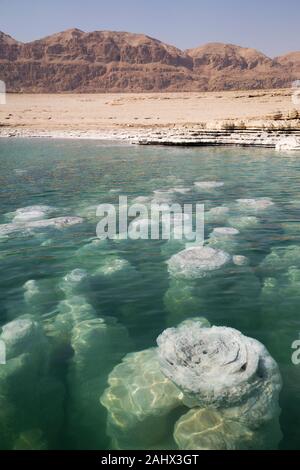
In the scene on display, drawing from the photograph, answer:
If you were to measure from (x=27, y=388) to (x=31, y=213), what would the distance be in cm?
645

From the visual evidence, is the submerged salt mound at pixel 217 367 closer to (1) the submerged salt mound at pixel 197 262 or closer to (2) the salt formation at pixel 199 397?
(2) the salt formation at pixel 199 397

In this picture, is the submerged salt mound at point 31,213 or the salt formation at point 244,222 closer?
the salt formation at point 244,222

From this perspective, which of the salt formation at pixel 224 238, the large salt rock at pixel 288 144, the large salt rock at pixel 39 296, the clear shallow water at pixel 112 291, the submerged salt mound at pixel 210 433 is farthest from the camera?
the large salt rock at pixel 288 144

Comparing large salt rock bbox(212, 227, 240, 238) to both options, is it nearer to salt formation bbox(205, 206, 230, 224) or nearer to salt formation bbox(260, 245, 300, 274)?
salt formation bbox(205, 206, 230, 224)

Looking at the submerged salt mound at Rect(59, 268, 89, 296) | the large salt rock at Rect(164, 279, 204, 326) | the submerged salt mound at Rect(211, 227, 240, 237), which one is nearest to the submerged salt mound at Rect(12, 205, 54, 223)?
the submerged salt mound at Rect(59, 268, 89, 296)

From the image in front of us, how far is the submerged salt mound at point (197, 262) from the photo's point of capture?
618 centimetres

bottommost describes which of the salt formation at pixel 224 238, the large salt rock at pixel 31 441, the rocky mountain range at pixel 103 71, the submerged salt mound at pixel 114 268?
the large salt rock at pixel 31 441

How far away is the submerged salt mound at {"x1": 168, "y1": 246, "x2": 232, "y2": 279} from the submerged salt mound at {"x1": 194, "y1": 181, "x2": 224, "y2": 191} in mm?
6527

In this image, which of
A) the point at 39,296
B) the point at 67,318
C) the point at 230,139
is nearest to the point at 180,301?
the point at 67,318

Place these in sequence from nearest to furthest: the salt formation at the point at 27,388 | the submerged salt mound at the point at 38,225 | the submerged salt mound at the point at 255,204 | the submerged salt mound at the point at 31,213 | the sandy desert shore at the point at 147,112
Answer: the salt formation at the point at 27,388 → the submerged salt mound at the point at 38,225 → the submerged salt mound at the point at 31,213 → the submerged salt mound at the point at 255,204 → the sandy desert shore at the point at 147,112

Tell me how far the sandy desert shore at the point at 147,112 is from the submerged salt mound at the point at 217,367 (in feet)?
103

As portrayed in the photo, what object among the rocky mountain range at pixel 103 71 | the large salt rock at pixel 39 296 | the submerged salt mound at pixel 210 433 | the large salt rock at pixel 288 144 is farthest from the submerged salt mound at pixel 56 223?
the rocky mountain range at pixel 103 71

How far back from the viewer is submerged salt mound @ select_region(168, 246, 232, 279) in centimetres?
618

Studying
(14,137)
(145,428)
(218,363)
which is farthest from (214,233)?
(14,137)
